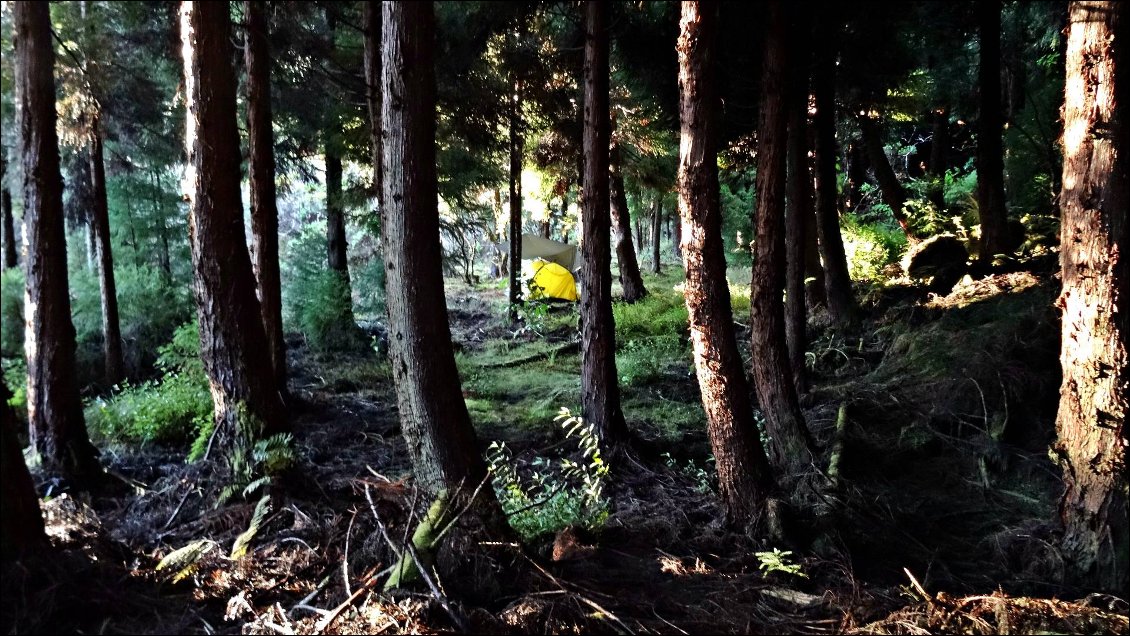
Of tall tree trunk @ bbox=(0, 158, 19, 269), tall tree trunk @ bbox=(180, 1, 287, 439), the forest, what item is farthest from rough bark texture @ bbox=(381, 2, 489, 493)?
tall tree trunk @ bbox=(0, 158, 19, 269)

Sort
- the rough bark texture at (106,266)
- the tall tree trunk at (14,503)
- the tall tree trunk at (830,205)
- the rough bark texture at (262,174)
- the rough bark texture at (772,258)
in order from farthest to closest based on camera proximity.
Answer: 1. the rough bark texture at (106,266)
2. the tall tree trunk at (830,205)
3. the rough bark texture at (262,174)
4. the rough bark texture at (772,258)
5. the tall tree trunk at (14,503)

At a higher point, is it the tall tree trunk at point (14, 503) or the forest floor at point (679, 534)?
the tall tree trunk at point (14, 503)

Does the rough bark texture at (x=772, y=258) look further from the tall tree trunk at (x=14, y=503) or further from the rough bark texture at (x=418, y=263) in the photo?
the tall tree trunk at (x=14, y=503)

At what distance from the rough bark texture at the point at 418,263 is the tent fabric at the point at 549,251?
22.9m

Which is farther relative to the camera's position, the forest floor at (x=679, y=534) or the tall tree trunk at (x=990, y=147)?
the tall tree trunk at (x=990, y=147)

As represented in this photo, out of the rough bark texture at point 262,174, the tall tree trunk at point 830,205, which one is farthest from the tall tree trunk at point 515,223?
the rough bark texture at point 262,174

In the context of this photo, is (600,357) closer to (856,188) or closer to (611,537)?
(611,537)

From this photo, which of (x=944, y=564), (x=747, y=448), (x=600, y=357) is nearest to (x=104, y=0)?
(x=600, y=357)

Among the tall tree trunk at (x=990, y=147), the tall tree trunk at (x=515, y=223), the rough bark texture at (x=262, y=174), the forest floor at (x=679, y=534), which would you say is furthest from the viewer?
the tall tree trunk at (x=515, y=223)

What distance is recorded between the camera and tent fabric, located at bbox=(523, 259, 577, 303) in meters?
24.1

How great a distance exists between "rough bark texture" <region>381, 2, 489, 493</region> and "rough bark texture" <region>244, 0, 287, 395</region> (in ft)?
18.1

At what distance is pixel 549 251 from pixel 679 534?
23.1 m

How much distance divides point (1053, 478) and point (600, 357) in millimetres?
4688

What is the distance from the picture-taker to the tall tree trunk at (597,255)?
27.7 ft
